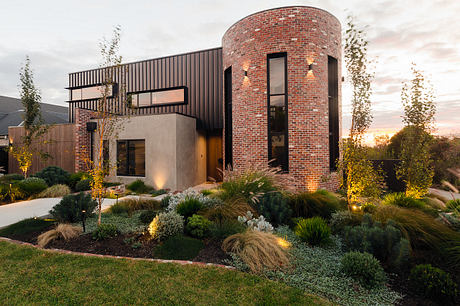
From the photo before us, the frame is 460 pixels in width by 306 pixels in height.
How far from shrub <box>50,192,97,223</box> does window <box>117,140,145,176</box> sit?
16.5 ft

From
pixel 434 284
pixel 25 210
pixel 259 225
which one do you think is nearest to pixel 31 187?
pixel 25 210

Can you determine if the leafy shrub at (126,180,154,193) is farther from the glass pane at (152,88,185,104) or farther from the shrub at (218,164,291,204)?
the glass pane at (152,88,185,104)

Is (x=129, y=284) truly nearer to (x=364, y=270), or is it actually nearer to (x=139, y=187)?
(x=364, y=270)

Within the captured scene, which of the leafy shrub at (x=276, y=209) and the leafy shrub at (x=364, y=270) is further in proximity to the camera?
the leafy shrub at (x=276, y=209)

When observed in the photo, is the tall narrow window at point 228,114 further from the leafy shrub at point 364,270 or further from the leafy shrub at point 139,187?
the leafy shrub at point 364,270

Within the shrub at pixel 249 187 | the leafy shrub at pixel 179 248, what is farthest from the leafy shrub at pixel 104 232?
the shrub at pixel 249 187

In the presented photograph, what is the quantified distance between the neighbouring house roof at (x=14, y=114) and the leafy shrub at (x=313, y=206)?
1714cm

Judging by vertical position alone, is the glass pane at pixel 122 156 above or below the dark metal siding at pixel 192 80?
below

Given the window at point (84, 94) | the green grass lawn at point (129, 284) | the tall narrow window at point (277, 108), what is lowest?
the green grass lawn at point (129, 284)

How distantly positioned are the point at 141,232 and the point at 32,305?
1.98 metres

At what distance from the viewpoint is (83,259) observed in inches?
127

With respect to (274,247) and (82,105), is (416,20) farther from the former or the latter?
(82,105)

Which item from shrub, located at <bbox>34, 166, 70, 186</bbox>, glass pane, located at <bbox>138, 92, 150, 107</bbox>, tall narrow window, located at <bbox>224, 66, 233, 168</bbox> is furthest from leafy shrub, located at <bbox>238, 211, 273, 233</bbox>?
glass pane, located at <bbox>138, 92, 150, 107</bbox>

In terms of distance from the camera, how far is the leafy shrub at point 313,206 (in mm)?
4918
